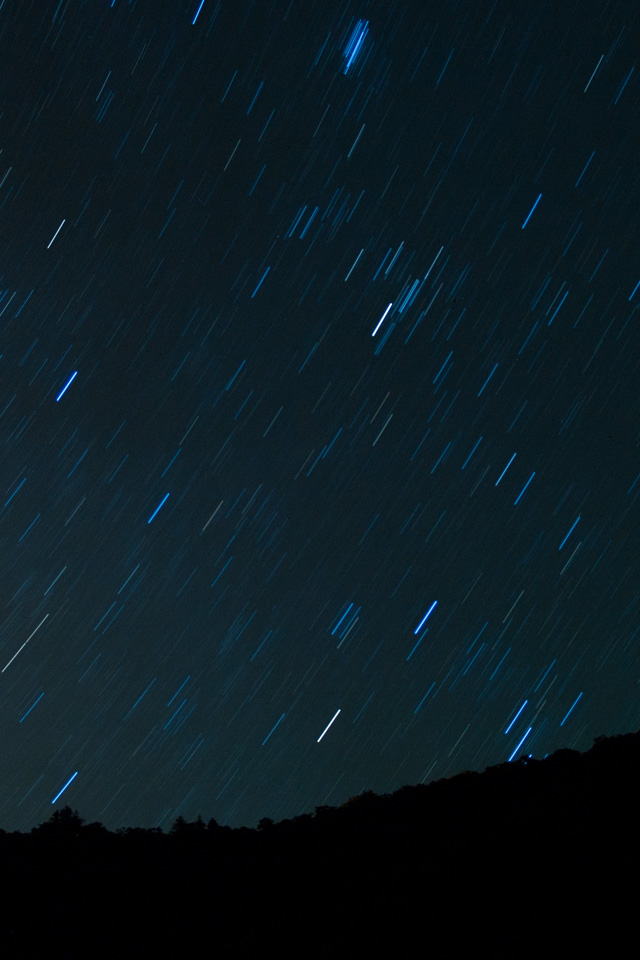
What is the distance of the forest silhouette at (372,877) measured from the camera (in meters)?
9.43

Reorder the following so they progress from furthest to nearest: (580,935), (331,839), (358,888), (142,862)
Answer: (331,839), (142,862), (358,888), (580,935)

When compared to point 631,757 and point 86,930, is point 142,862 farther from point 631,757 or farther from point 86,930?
point 631,757

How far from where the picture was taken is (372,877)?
13695 millimetres

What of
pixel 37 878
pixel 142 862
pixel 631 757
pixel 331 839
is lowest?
pixel 37 878

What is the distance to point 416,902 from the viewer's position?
1053cm

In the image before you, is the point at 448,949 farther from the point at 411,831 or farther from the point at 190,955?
the point at 411,831

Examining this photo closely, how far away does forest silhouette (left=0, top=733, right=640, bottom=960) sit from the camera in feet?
30.9

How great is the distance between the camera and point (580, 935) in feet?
28.1

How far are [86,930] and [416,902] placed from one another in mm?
5838

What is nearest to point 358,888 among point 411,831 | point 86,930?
point 411,831

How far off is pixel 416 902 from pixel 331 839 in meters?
6.24

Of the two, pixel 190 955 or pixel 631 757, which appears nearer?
pixel 190 955

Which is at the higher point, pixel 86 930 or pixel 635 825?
pixel 635 825

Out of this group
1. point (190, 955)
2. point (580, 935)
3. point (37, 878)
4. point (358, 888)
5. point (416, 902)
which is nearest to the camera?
point (580, 935)
